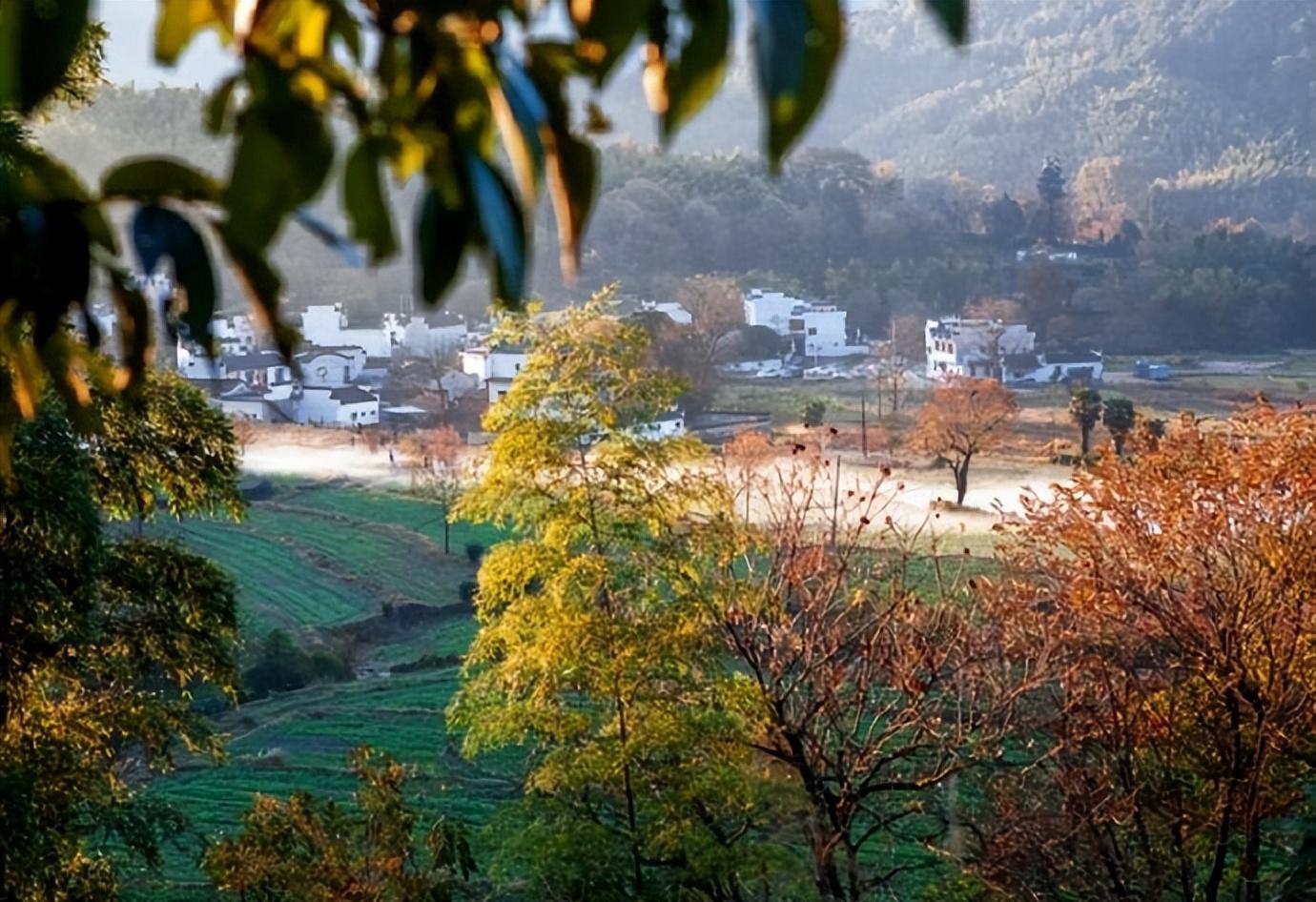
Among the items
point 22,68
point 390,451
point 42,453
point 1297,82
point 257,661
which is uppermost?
point 1297,82

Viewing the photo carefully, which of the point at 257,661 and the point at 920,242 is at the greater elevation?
the point at 920,242

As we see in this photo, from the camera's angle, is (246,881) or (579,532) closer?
(246,881)

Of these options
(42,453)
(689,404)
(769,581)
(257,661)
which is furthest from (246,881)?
(689,404)

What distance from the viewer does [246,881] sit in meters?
4.49

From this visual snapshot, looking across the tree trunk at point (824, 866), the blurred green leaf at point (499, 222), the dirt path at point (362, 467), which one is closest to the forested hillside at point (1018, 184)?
the dirt path at point (362, 467)

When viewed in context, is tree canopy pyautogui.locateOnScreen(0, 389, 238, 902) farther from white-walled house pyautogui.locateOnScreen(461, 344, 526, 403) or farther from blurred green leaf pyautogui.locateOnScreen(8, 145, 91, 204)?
white-walled house pyautogui.locateOnScreen(461, 344, 526, 403)

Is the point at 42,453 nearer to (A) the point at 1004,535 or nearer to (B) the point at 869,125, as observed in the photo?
(A) the point at 1004,535

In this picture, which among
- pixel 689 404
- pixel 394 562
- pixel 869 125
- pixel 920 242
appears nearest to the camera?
pixel 394 562

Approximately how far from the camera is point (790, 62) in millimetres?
473

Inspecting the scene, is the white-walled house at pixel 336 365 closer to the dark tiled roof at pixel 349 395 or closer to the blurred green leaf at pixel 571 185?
the dark tiled roof at pixel 349 395

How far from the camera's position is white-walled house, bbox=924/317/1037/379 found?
22.8 metres

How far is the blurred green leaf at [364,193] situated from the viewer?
56cm

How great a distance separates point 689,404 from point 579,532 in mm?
15078

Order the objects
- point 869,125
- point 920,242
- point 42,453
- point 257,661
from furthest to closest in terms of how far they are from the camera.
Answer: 1. point 869,125
2. point 920,242
3. point 257,661
4. point 42,453
